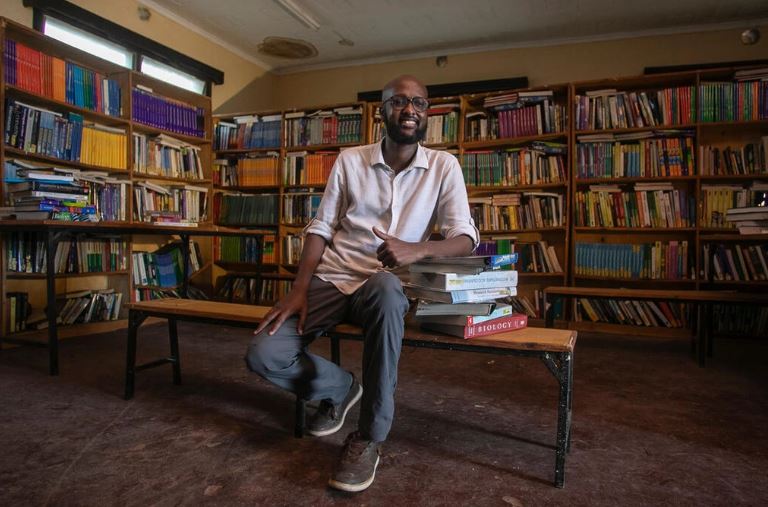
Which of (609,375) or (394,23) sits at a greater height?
(394,23)

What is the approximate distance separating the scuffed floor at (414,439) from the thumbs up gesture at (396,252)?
62 cm

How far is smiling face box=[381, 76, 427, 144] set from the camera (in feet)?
5.52

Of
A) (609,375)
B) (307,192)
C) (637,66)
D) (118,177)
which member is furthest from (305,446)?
(637,66)

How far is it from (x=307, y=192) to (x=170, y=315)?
307cm

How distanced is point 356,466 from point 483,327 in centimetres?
53

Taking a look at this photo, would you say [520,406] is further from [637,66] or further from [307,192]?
[637,66]

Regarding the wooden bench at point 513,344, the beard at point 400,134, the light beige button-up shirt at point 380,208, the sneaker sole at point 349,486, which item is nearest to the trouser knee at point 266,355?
the wooden bench at point 513,344

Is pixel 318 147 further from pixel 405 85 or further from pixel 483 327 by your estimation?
pixel 483 327

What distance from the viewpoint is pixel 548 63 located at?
15.8ft

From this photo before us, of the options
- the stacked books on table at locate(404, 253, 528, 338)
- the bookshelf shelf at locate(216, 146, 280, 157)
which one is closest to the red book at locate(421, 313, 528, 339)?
the stacked books on table at locate(404, 253, 528, 338)

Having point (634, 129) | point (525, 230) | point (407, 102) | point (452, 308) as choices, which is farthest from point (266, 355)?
point (634, 129)

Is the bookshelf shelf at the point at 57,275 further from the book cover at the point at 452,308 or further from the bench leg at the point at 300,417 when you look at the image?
the book cover at the point at 452,308

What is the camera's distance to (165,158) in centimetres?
433

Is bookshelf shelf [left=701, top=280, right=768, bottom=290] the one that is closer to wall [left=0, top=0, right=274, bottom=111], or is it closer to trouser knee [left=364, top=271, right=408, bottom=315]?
trouser knee [left=364, top=271, right=408, bottom=315]
